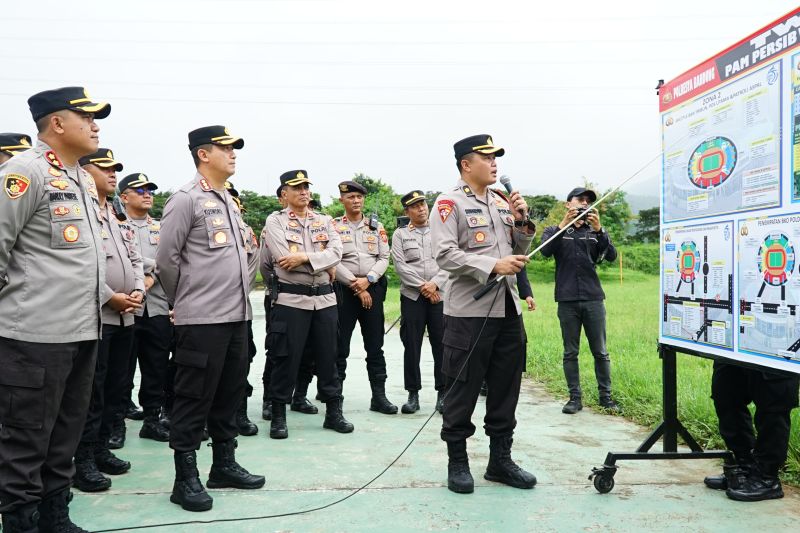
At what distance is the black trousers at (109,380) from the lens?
11.7 feet

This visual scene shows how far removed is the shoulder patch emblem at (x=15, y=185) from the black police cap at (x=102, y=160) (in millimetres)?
1489

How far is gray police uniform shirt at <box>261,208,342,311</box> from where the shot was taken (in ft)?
15.3

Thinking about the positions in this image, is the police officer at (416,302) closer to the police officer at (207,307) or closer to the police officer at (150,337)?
the police officer at (150,337)

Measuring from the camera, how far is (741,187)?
10.4ft

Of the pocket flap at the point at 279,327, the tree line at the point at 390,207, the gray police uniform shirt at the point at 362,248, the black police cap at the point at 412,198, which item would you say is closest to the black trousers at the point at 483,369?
the pocket flap at the point at 279,327

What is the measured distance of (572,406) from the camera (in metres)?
5.29

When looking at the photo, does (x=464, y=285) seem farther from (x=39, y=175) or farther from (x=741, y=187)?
(x=39, y=175)

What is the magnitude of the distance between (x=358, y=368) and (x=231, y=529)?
16.3ft

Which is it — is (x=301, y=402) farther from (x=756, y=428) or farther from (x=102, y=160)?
(x=756, y=428)

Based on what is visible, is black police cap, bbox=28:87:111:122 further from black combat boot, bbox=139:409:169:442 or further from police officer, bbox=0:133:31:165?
black combat boot, bbox=139:409:169:442

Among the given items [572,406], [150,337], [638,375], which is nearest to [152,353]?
[150,337]

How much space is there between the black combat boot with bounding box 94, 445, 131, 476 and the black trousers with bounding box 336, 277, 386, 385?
7.05 feet

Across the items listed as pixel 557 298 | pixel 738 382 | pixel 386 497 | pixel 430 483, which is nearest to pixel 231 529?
pixel 386 497

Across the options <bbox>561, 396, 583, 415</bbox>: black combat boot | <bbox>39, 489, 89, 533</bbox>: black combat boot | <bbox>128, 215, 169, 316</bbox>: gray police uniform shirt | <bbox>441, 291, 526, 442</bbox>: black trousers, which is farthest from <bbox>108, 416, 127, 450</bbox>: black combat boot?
<bbox>561, 396, 583, 415</bbox>: black combat boot
